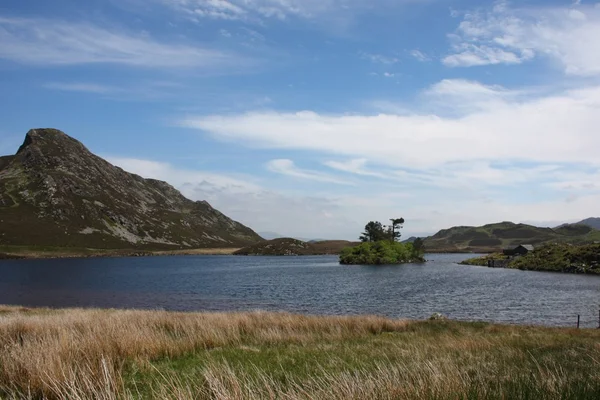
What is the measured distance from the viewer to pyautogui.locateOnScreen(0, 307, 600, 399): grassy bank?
6719 mm

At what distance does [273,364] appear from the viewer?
1198 cm

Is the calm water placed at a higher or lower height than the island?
lower

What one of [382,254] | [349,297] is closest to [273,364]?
[349,297]

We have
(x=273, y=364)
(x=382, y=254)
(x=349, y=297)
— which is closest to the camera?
(x=273, y=364)

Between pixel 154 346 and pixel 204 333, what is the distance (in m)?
3.60

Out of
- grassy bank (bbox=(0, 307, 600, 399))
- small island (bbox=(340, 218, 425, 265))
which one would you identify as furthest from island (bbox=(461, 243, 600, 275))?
grassy bank (bbox=(0, 307, 600, 399))

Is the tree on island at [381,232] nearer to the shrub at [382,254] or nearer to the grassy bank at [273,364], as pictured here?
the shrub at [382,254]

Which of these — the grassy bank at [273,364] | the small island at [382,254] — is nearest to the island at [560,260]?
the small island at [382,254]

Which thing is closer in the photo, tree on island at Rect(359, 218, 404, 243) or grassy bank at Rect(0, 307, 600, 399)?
grassy bank at Rect(0, 307, 600, 399)

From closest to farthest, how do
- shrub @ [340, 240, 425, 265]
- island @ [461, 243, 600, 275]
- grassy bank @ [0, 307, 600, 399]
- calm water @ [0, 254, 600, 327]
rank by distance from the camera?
grassy bank @ [0, 307, 600, 399], calm water @ [0, 254, 600, 327], island @ [461, 243, 600, 275], shrub @ [340, 240, 425, 265]

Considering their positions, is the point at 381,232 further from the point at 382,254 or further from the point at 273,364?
the point at 273,364

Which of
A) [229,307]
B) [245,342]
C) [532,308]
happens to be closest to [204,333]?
[245,342]

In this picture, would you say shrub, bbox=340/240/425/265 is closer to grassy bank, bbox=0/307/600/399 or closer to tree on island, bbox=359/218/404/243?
tree on island, bbox=359/218/404/243

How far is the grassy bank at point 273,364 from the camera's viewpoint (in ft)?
22.0
